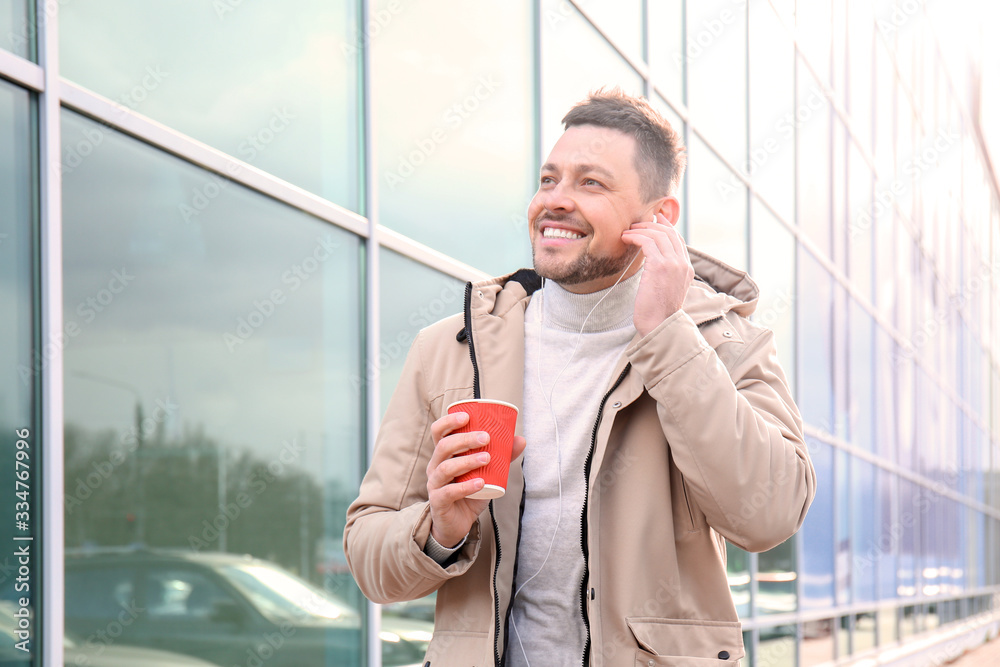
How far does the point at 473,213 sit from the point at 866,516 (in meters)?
→ 9.74

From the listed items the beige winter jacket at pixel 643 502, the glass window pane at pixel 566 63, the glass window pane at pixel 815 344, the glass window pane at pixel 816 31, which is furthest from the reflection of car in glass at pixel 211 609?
the glass window pane at pixel 816 31

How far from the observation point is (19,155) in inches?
95.2

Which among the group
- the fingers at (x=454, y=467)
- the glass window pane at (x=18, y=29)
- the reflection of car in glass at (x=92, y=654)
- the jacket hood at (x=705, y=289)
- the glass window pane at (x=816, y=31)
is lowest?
the reflection of car in glass at (x=92, y=654)

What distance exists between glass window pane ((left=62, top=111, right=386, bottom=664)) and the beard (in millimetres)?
1367

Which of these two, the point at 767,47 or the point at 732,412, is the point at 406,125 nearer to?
the point at 732,412

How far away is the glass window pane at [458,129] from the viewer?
421 cm

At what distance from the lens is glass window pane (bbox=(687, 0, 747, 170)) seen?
800 cm

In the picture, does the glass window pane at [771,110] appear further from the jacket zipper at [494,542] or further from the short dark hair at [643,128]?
the jacket zipper at [494,542]

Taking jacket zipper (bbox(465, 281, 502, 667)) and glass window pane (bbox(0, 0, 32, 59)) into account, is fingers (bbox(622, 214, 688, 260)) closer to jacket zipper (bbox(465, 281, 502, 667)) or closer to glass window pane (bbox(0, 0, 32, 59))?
jacket zipper (bbox(465, 281, 502, 667))

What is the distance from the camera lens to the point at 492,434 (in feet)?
5.40

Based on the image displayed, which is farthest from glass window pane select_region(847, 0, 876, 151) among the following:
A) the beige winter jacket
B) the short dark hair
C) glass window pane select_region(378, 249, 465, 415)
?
the beige winter jacket

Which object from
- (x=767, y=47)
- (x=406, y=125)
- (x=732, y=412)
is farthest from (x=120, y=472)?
(x=767, y=47)

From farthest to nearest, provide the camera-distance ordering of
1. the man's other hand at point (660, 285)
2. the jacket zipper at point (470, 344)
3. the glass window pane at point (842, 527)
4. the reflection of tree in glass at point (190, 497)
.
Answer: the glass window pane at point (842, 527) < the reflection of tree in glass at point (190, 497) < the jacket zipper at point (470, 344) < the man's other hand at point (660, 285)

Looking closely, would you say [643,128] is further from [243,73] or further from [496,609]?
[243,73]
